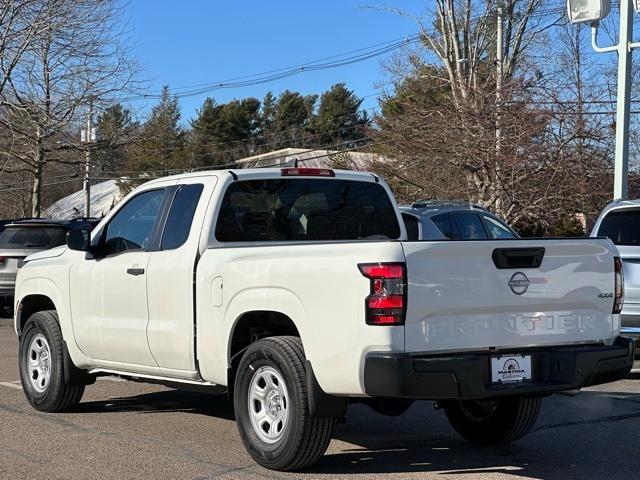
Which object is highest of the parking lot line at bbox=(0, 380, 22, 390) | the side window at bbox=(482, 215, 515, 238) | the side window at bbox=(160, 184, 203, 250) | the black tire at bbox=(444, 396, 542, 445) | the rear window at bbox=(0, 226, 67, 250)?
the side window at bbox=(160, 184, 203, 250)

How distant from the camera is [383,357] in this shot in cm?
532

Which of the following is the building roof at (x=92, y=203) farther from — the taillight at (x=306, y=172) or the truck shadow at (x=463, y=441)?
the taillight at (x=306, y=172)

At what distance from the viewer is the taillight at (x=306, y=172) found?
7.30m

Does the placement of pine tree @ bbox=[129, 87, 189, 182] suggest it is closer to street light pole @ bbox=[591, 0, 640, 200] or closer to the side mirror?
street light pole @ bbox=[591, 0, 640, 200]

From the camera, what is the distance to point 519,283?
18.9ft

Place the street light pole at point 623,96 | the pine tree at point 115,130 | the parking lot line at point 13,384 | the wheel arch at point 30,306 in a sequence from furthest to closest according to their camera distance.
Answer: the pine tree at point 115,130 < the street light pole at point 623,96 < the parking lot line at point 13,384 < the wheel arch at point 30,306

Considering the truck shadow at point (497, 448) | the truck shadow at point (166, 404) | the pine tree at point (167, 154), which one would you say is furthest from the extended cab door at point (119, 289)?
the pine tree at point (167, 154)

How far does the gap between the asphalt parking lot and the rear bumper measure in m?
0.73

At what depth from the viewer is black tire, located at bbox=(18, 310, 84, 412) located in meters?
8.05

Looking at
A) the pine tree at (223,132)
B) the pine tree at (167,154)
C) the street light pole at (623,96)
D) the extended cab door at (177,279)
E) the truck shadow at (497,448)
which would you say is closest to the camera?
the truck shadow at (497,448)

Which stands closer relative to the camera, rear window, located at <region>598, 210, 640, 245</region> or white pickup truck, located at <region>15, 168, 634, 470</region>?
white pickup truck, located at <region>15, 168, 634, 470</region>

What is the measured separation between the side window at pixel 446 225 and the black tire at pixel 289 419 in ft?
27.5

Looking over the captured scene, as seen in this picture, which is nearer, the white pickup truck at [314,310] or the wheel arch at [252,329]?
the white pickup truck at [314,310]

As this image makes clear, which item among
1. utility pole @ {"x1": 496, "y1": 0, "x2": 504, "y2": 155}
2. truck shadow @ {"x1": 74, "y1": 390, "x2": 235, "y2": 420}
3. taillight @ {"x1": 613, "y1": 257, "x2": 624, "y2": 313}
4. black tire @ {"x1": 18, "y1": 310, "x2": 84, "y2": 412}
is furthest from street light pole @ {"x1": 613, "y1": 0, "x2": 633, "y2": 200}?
black tire @ {"x1": 18, "y1": 310, "x2": 84, "y2": 412}
